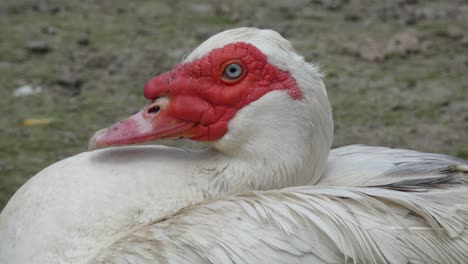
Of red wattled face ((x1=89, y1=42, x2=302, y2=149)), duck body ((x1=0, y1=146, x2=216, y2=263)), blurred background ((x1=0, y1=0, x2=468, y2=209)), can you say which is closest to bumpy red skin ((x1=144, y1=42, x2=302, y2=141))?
red wattled face ((x1=89, y1=42, x2=302, y2=149))

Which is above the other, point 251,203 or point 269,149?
point 269,149

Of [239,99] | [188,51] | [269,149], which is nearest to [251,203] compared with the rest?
[269,149]

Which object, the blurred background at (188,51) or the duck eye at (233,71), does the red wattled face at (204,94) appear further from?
the blurred background at (188,51)

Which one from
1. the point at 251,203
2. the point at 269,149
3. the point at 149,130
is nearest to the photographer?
the point at 251,203

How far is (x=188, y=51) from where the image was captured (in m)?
6.93

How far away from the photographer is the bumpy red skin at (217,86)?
337 centimetres

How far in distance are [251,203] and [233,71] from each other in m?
0.52

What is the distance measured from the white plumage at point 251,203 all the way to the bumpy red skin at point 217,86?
4 cm

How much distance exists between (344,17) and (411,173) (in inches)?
168

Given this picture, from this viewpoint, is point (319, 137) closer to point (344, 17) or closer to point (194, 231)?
point (194, 231)

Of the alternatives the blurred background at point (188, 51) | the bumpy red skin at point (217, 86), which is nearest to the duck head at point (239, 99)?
the bumpy red skin at point (217, 86)

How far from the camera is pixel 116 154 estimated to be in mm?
3494

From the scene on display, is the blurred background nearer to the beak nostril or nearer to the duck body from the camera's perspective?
the duck body

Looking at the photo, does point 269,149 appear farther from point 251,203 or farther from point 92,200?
point 92,200
